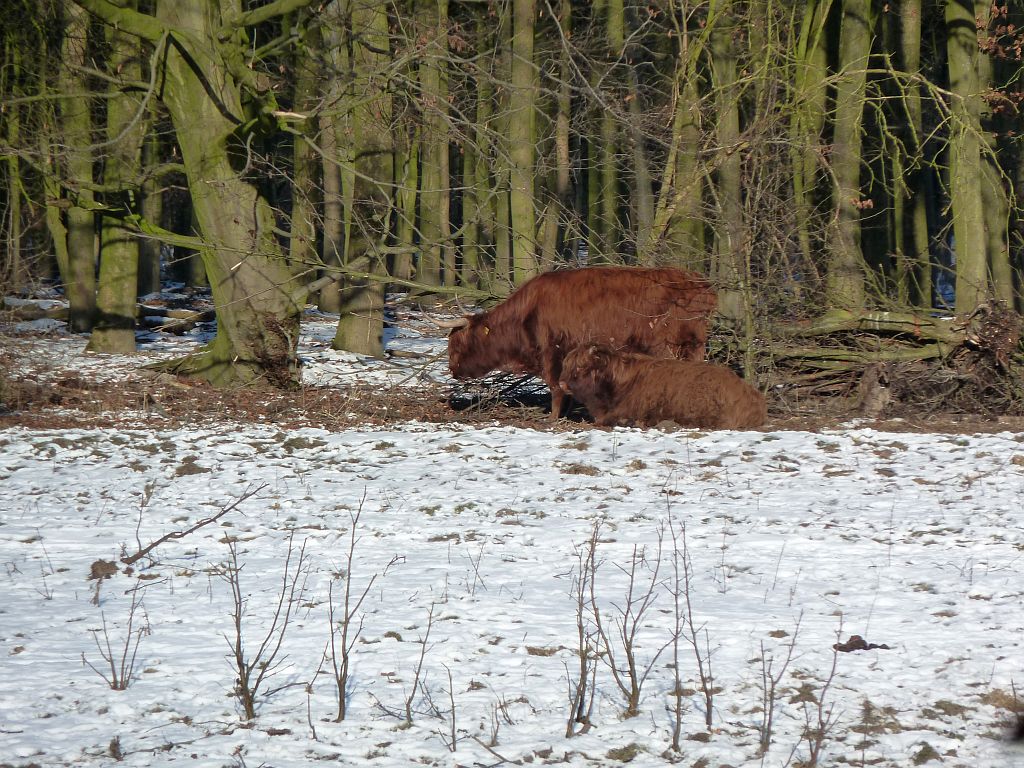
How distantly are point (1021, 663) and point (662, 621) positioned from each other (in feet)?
5.23

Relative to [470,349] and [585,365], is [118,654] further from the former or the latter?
[470,349]

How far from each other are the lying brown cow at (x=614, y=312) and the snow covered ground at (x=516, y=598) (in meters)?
1.68

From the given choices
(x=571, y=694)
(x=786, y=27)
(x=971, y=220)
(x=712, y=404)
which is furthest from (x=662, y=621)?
(x=786, y=27)

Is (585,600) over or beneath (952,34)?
beneath

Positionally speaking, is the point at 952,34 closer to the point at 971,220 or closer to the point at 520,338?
the point at 971,220

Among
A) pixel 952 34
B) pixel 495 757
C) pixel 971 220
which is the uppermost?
pixel 952 34

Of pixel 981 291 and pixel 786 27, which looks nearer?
pixel 981 291

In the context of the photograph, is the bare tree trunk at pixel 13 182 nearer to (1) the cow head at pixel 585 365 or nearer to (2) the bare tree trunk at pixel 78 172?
(2) the bare tree trunk at pixel 78 172

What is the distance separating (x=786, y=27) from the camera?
1419 cm

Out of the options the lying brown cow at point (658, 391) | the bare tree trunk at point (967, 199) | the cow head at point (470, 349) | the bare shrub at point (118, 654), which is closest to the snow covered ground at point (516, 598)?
the bare shrub at point (118, 654)

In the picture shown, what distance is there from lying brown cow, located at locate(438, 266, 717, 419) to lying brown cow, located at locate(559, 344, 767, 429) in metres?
0.52

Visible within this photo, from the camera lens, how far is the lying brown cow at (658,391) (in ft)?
33.0

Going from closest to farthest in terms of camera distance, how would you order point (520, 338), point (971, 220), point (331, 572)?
point (331, 572)
point (520, 338)
point (971, 220)

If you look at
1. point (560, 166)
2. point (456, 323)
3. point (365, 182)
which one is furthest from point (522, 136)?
point (456, 323)
